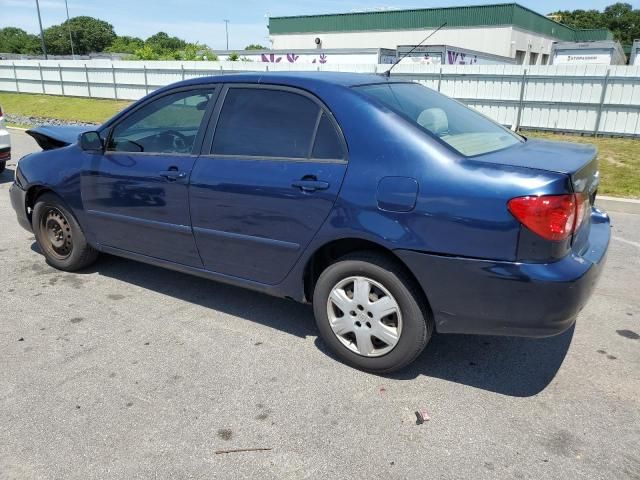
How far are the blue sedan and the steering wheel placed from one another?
0.06 ft

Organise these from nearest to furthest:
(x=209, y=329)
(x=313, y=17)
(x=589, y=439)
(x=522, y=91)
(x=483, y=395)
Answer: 1. (x=589, y=439)
2. (x=483, y=395)
3. (x=209, y=329)
4. (x=522, y=91)
5. (x=313, y=17)

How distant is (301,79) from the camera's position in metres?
3.35

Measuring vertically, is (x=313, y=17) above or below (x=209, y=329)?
above

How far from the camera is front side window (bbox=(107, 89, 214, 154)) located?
377 cm

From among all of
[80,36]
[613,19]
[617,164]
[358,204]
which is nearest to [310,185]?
[358,204]

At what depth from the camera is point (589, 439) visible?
102 inches

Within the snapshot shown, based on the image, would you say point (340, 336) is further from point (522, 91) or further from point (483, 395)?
point (522, 91)

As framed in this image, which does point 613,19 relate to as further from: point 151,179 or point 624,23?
point 151,179

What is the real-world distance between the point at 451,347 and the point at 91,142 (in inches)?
121

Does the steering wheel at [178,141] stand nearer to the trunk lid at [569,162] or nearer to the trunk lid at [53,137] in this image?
the trunk lid at [53,137]

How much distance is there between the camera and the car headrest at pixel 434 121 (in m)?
3.06

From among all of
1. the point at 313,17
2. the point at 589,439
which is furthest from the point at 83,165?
the point at 313,17

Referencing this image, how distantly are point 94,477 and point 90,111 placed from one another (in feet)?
68.0

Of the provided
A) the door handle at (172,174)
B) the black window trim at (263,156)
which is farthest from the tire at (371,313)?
the door handle at (172,174)
